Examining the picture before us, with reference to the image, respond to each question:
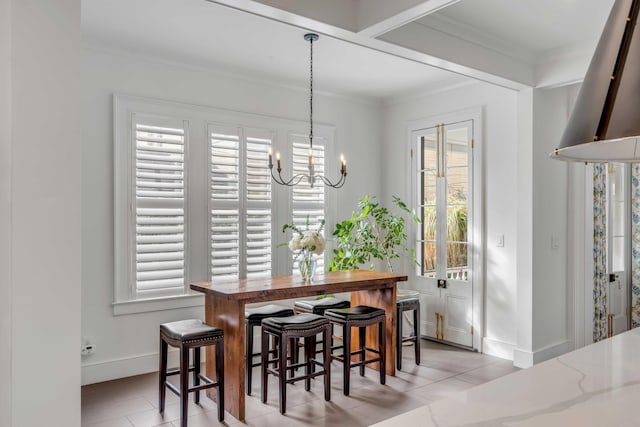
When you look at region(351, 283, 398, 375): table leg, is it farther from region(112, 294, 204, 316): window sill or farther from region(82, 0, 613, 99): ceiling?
region(82, 0, 613, 99): ceiling

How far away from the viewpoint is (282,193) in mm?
4828

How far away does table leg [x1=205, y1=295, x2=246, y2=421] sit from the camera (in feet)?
10.4

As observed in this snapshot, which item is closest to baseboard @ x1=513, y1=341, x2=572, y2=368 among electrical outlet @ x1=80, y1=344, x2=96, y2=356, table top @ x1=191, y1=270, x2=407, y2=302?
table top @ x1=191, y1=270, x2=407, y2=302

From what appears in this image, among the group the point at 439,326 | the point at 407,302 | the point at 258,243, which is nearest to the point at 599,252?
the point at 439,326

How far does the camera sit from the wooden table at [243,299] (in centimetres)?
317

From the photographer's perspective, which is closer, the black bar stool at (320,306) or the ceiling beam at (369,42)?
the ceiling beam at (369,42)

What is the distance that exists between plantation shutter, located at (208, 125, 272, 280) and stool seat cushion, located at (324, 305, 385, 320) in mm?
1087

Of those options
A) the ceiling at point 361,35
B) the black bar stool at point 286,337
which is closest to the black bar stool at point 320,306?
the black bar stool at point 286,337

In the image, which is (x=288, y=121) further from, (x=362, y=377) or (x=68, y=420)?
(x=68, y=420)

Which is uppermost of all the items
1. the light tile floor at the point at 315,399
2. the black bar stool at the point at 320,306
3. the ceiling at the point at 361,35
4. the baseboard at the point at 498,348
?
→ the ceiling at the point at 361,35

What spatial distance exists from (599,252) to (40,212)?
4.74m

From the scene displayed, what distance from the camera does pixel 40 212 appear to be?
6.38 feet

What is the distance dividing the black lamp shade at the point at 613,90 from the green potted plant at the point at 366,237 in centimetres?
392

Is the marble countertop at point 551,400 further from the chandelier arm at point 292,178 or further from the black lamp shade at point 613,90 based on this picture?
the chandelier arm at point 292,178
